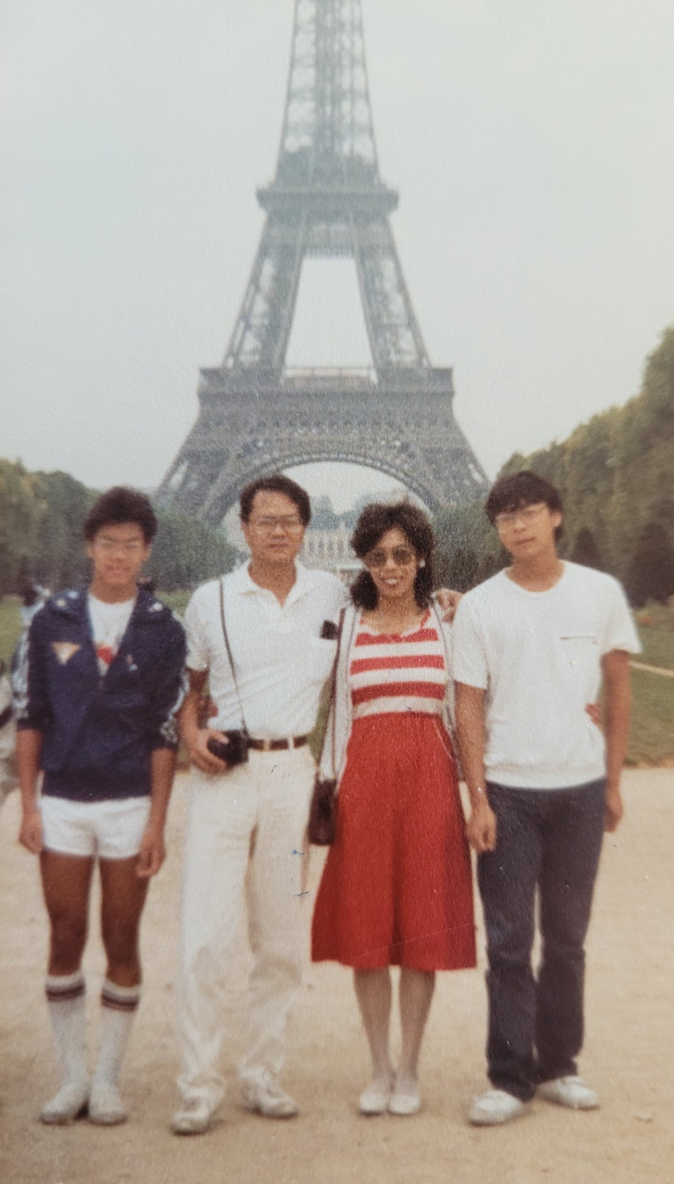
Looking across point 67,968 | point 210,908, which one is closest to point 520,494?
point 210,908

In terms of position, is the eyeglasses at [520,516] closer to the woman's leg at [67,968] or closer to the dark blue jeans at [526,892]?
the dark blue jeans at [526,892]

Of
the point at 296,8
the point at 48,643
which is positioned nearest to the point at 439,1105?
the point at 48,643

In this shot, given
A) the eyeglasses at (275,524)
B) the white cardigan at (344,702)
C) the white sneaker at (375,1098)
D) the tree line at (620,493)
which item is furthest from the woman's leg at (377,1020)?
the tree line at (620,493)

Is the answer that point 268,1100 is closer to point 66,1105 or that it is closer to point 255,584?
point 66,1105

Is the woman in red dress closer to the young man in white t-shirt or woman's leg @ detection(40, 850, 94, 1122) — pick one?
the young man in white t-shirt

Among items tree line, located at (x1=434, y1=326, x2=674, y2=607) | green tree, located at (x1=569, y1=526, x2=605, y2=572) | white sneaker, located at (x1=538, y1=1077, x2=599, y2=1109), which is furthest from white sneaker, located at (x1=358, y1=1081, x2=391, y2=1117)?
green tree, located at (x1=569, y1=526, x2=605, y2=572)

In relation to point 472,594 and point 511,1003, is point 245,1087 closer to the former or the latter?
point 511,1003

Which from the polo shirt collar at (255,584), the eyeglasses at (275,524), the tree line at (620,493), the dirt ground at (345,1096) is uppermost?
the tree line at (620,493)
